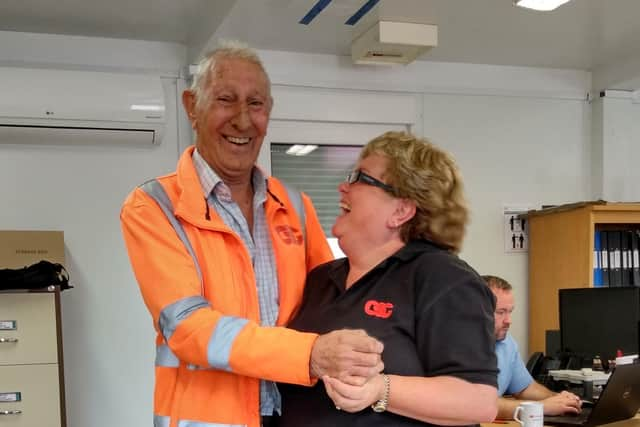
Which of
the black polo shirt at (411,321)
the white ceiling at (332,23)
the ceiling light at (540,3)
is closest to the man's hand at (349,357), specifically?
the black polo shirt at (411,321)

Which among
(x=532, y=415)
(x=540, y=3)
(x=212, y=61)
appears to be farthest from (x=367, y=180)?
(x=540, y=3)

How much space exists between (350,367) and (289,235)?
51cm

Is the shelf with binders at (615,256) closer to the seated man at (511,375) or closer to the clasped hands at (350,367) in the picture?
the seated man at (511,375)

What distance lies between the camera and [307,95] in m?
3.81

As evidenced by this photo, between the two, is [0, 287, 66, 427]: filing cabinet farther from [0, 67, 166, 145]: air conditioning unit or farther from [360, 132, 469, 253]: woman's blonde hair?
[360, 132, 469, 253]: woman's blonde hair

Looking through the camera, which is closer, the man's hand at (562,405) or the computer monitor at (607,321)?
the man's hand at (562,405)

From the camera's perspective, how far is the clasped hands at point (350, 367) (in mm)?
1042

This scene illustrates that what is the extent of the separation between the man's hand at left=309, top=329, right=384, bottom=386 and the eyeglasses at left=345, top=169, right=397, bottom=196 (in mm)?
404

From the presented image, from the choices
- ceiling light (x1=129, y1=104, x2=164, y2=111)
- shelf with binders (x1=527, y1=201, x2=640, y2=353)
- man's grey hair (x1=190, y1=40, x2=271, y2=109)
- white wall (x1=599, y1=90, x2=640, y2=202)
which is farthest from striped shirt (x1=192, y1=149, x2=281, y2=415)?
white wall (x1=599, y1=90, x2=640, y2=202)

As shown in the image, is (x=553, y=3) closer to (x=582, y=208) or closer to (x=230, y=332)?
(x=582, y=208)

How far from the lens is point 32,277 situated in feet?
9.62

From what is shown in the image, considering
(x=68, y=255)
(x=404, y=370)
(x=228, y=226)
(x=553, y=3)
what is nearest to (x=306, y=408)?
(x=404, y=370)

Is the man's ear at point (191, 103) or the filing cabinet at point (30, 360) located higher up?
the man's ear at point (191, 103)

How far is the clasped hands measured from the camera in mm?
1042
